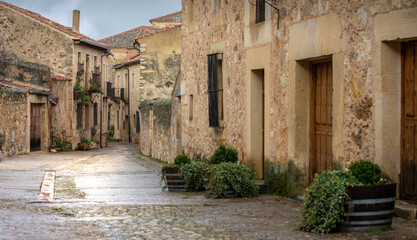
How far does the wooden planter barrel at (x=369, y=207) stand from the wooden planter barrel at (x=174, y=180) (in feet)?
18.7

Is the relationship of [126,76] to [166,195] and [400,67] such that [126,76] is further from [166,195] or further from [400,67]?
[400,67]

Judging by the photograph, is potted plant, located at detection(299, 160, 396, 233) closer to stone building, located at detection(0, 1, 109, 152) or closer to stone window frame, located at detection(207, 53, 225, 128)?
stone window frame, located at detection(207, 53, 225, 128)

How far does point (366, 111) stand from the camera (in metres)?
7.88

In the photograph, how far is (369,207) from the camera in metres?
6.32

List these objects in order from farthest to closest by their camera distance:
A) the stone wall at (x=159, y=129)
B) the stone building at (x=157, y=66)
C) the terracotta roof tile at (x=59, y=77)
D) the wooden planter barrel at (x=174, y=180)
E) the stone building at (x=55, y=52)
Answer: the stone building at (x=55, y=52) < the terracotta roof tile at (x=59, y=77) < the stone building at (x=157, y=66) < the stone wall at (x=159, y=129) < the wooden planter barrel at (x=174, y=180)

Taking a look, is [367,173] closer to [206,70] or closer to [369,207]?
[369,207]

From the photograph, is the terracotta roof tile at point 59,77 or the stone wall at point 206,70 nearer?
the stone wall at point 206,70

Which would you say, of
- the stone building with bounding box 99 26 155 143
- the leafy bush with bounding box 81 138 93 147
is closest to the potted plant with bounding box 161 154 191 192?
the leafy bush with bounding box 81 138 93 147

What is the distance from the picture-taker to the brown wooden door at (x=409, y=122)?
7.24 m

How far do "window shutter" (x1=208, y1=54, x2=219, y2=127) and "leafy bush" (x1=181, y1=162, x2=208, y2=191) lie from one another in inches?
83.0

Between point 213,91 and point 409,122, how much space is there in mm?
6847

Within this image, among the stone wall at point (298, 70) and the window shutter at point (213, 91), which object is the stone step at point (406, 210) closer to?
the stone wall at point (298, 70)

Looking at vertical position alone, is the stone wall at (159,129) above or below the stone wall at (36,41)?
below

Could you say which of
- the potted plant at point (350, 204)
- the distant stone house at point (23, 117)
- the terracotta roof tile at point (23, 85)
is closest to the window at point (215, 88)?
the potted plant at point (350, 204)
